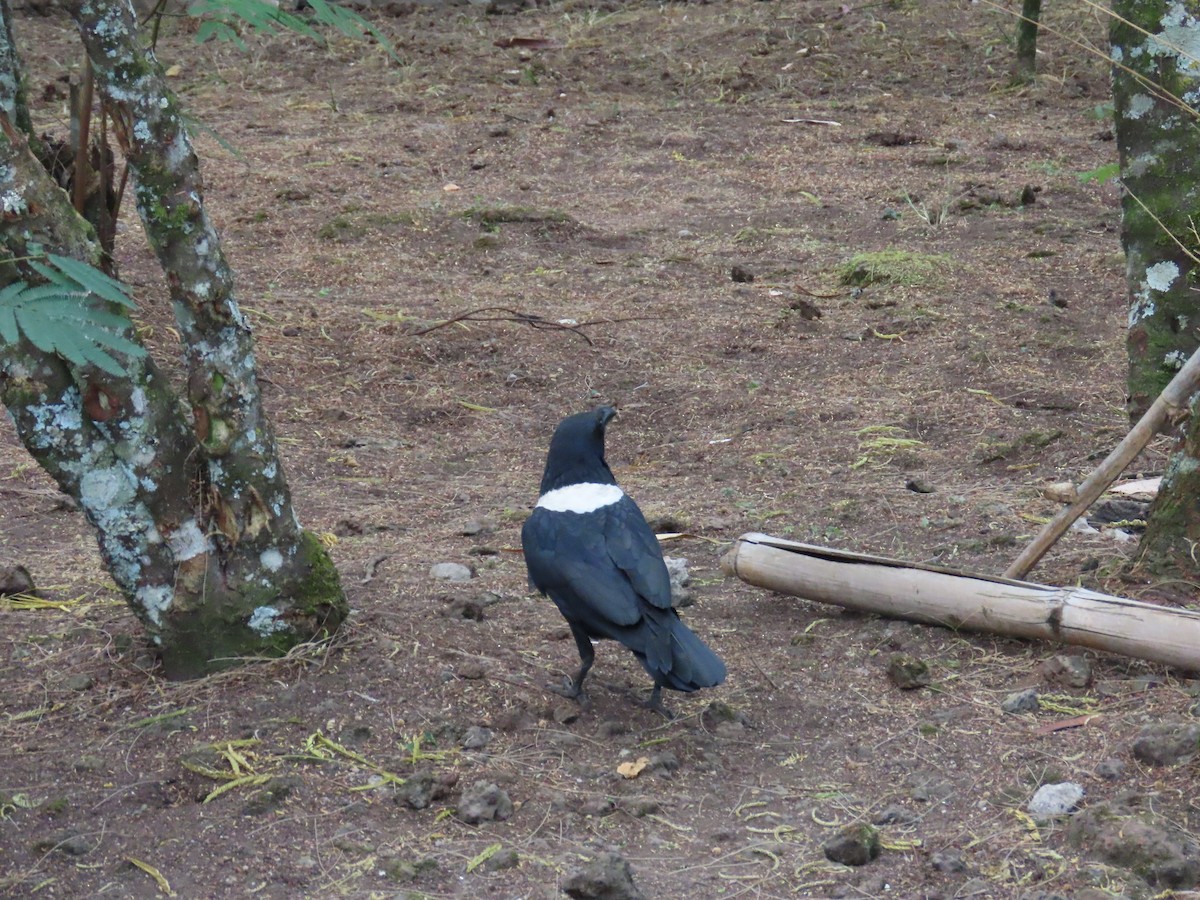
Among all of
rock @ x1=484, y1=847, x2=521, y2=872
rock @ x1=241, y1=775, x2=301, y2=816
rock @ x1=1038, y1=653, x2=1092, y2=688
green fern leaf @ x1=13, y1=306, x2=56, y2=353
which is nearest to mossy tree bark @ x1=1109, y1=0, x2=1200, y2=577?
rock @ x1=1038, y1=653, x2=1092, y2=688

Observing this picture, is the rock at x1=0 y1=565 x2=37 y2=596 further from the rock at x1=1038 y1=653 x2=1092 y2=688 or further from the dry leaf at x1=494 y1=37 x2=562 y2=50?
the dry leaf at x1=494 y1=37 x2=562 y2=50

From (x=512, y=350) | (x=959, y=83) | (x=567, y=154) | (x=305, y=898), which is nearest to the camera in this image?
(x=305, y=898)

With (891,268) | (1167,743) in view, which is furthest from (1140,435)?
(891,268)

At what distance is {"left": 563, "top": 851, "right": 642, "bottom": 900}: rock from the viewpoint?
262 cm

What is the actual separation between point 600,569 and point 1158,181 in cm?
265

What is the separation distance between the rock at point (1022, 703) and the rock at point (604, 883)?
122cm

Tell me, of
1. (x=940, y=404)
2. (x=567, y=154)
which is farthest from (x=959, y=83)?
(x=940, y=404)

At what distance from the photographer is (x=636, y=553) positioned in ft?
11.5

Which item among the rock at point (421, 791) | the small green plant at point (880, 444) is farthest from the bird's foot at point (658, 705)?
the small green plant at point (880, 444)

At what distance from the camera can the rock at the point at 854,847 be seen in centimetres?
279

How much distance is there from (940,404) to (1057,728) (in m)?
2.73

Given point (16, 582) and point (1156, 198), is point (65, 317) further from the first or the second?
point (1156, 198)

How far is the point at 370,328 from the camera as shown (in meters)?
6.71

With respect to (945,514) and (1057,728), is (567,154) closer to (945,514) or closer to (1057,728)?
(945,514)
